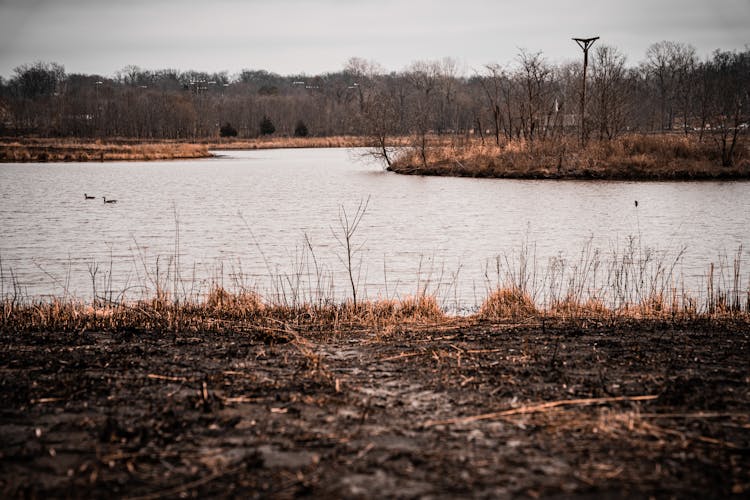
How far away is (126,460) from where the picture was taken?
375 centimetres

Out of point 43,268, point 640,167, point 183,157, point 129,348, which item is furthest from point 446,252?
point 183,157

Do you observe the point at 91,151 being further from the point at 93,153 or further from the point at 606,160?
the point at 606,160

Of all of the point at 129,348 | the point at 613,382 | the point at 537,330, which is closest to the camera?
the point at 613,382

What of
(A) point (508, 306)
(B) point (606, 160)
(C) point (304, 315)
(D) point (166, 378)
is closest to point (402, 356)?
(D) point (166, 378)

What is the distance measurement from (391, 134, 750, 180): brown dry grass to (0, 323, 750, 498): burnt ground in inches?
1219

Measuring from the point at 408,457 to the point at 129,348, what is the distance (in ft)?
11.9

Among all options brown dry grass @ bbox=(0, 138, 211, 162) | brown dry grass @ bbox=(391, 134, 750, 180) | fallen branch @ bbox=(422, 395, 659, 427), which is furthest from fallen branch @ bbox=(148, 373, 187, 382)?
brown dry grass @ bbox=(0, 138, 211, 162)

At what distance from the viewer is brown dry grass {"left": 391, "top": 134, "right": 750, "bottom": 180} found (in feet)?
114

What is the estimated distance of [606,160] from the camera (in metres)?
36.4

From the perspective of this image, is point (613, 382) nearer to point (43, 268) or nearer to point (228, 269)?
point (228, 269)

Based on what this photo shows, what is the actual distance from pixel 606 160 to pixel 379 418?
115 ft

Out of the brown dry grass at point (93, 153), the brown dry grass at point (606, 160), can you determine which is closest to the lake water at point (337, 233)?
the brown dry grass at point (606, 160)

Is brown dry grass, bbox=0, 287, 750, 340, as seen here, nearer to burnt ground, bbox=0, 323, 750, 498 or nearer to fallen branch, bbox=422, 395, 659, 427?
burnt ground, bbox=0, 323, 750, 498

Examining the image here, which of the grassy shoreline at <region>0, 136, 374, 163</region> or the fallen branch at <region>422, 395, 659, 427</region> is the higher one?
the grassy shoreline at <region>0, 136, 374, 163</region>
